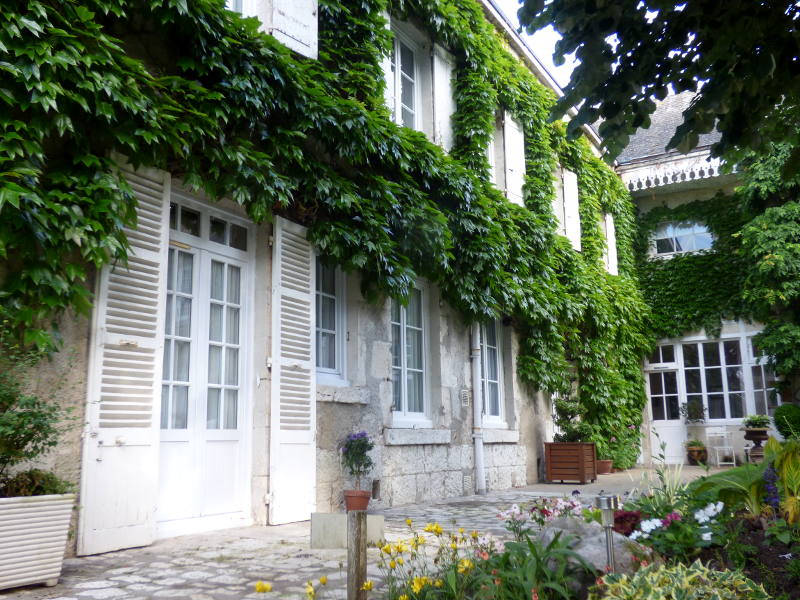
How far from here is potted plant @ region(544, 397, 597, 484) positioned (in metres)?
9.23

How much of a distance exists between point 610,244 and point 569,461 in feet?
16.6

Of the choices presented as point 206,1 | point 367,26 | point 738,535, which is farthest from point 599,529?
point 367,26

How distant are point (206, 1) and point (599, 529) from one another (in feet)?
13.0

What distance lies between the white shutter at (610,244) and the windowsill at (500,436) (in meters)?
4.82

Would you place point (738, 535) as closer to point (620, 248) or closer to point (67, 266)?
point (67, 266)

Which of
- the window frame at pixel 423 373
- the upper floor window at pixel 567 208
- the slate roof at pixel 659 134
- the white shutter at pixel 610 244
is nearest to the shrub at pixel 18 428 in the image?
the window frame at pixel 423 373

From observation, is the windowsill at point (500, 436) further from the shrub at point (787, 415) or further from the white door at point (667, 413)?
the white door at point (667, 413)

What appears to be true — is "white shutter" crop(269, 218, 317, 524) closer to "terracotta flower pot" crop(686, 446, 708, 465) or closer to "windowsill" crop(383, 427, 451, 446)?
"windowsill" crop(383, 427, 451, 446)

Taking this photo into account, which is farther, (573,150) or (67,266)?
(573,150)

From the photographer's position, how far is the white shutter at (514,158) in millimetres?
9447

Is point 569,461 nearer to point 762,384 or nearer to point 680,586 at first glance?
point 762,384

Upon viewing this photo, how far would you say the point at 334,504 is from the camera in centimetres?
593

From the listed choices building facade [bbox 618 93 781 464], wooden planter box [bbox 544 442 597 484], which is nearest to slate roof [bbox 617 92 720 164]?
building facade [bbox 618 93 781 464]

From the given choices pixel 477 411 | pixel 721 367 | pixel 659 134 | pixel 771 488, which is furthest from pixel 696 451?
pixel 771 488
